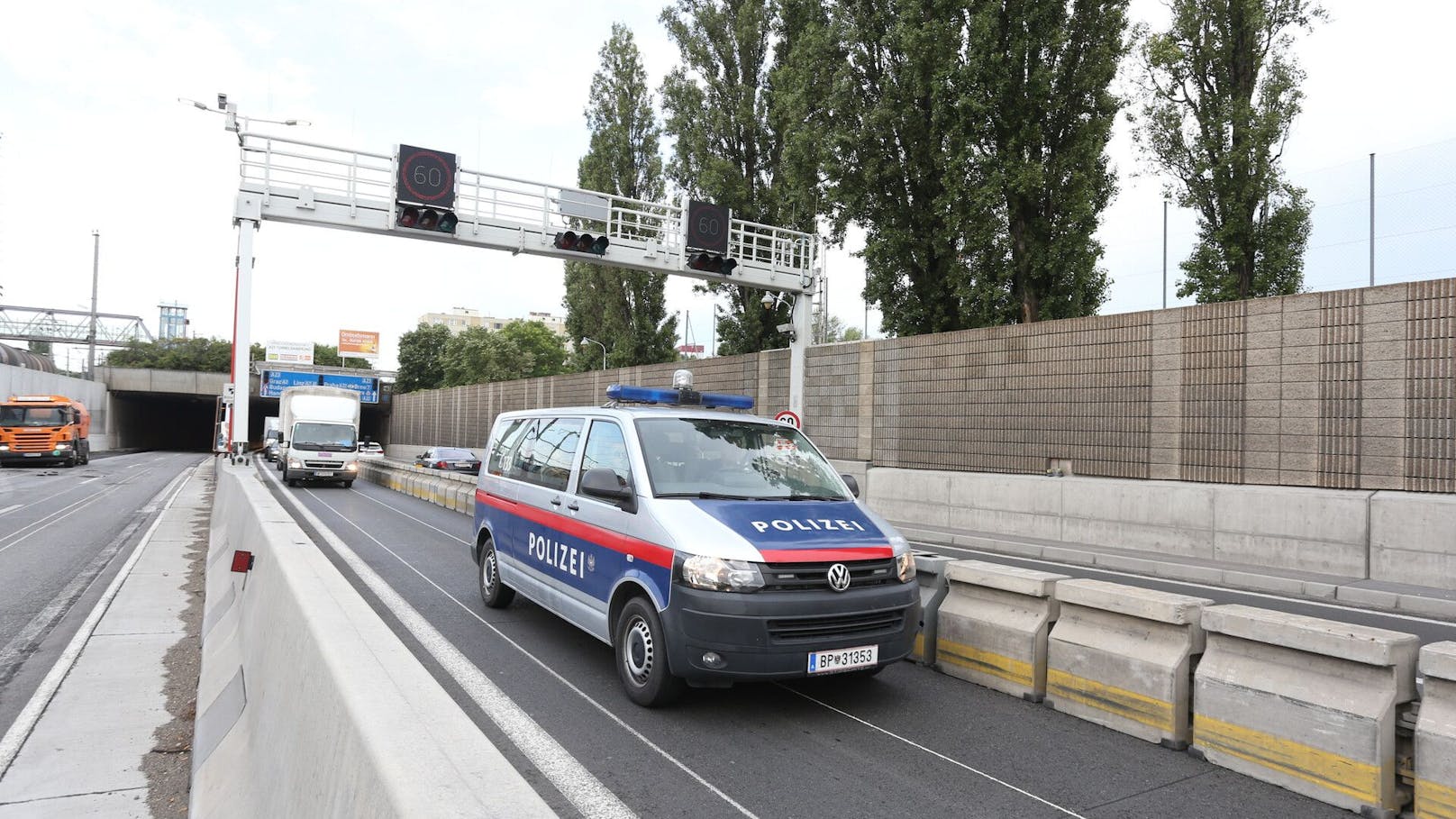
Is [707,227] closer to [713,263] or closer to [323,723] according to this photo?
[713,263]

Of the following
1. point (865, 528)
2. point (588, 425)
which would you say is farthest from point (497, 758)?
point (588, 425)

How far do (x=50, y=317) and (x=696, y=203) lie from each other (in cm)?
8506

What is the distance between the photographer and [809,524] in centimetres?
517

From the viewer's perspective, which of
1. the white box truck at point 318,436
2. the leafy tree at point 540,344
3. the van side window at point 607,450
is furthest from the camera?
the leafy tree at point 540,344

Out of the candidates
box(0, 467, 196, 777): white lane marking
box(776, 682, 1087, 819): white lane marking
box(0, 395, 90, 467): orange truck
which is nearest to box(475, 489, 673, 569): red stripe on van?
box(776, 682, 1087, 819): white lane marking

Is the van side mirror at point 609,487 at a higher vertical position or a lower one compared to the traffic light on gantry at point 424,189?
lower

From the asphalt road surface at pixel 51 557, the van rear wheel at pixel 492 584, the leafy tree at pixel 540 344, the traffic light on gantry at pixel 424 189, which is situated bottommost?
the asphalt road surface at pixel 51 557

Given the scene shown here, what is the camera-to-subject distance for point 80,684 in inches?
→ 257

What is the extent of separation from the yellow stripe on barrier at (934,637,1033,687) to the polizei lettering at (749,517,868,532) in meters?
1.32

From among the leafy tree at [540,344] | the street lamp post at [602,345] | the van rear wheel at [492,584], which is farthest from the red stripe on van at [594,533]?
the leafy tree at [540,344]

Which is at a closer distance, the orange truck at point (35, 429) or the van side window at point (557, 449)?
the van side window at point (557, 449)

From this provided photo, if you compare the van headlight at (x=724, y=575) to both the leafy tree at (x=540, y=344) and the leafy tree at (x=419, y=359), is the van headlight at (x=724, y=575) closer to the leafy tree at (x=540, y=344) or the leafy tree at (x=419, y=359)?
the leafy tree at (x=540, y=344)

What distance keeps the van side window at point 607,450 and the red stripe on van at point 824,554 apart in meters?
1.24

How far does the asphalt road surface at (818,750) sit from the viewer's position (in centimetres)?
392
